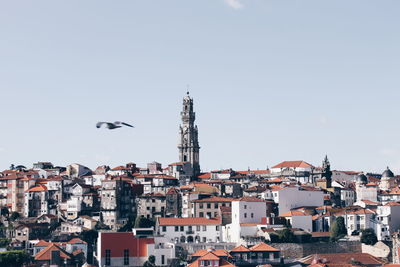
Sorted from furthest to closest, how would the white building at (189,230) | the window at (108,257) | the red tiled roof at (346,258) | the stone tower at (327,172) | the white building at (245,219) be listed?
the stone tower at (327,172), the white building at (189,230), the white building at (245,219), the window at (108,257), the red tiled roof at (346,258)

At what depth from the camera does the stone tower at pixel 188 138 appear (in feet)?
517

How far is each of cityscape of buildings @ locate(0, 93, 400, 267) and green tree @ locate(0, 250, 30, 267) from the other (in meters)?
0.12

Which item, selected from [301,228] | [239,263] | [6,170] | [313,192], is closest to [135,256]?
[239,263]

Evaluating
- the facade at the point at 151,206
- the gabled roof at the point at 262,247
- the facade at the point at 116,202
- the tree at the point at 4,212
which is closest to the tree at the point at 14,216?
the tree at the point at 4,212

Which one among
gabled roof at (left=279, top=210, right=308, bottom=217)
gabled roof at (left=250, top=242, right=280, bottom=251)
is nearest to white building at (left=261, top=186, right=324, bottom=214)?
gabled roof at (left=279, top=210, right=308, bottom=217)

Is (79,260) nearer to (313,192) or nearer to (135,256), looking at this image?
(135,256)

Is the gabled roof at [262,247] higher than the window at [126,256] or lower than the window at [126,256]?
higher

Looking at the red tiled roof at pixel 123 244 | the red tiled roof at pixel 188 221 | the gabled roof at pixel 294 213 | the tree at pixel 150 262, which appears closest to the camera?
the tree at pixel 150 262

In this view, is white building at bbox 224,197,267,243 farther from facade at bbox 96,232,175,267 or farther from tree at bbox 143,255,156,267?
tree at bbox 143,255,156,267

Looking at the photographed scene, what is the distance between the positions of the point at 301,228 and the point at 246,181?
119 ft

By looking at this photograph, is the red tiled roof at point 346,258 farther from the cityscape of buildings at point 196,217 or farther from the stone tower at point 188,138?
the stone tower at point 188,138

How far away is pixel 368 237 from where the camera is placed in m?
105

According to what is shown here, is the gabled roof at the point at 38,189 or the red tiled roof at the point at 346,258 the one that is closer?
the red tiled roof at the point at 346,258

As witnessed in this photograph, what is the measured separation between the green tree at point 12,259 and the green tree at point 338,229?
38.2 metres
